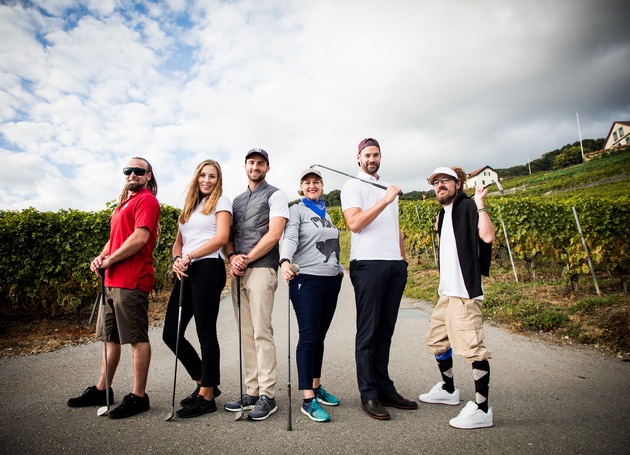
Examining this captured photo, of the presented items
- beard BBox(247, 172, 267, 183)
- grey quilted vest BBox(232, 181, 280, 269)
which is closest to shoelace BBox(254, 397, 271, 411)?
grey quilted vest BBox(232, 181, 280, 269)

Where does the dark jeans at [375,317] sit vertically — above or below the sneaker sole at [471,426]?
above

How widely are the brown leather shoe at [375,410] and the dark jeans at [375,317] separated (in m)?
0.04

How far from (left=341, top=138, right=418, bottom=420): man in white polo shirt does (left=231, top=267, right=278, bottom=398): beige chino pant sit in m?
0.79

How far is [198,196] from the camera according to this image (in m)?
3.42

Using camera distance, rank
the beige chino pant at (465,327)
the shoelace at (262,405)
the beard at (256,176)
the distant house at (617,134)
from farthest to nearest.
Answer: the distant house at (617,134) < the beard at (256,176) < the shoelace at (262,405) < the beige chino pant at (465,327)

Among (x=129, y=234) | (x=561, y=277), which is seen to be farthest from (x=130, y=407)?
(x=561, y=277)

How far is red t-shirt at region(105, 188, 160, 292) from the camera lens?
10.2ft

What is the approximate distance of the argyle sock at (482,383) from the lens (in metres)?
2.76

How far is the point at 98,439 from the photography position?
2627mm

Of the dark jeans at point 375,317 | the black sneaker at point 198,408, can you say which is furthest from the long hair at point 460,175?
the black sneaker at point 198,408

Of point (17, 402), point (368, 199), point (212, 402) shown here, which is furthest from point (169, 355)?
point (368, 199)

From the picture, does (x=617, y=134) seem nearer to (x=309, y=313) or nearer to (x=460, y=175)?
(x=460, y=175)

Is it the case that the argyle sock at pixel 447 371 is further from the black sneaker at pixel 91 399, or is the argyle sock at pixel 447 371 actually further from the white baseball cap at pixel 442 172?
the black sneaker at pixel 91 399

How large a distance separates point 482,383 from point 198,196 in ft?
10.2
